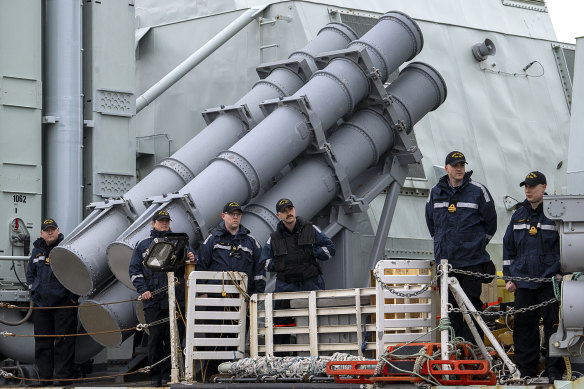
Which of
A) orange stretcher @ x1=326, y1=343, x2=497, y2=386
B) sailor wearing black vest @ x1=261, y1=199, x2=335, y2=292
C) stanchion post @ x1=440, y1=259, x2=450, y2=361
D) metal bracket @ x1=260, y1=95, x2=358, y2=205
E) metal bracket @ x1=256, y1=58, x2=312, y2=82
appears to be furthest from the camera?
metal bracket @ x1=256, y1=58, x2=312, y2=82

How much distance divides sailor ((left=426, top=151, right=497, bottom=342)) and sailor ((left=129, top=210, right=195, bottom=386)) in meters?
2.76

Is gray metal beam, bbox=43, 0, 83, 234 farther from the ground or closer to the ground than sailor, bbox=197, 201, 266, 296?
farther from the ground

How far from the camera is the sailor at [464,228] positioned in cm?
970

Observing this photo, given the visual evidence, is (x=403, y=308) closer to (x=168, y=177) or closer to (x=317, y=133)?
(x=317, y=133)

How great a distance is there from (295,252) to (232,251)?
2.23 feet

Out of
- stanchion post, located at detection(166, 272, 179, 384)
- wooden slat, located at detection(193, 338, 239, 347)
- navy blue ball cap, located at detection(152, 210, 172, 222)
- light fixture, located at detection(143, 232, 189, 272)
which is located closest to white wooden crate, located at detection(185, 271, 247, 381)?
wooden slat, located at detection(193, 338, 239, 347)

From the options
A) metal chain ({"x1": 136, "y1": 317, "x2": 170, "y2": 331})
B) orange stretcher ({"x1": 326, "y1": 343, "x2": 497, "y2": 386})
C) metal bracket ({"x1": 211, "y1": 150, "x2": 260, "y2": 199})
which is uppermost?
metal bracket ({"x1": 211, "y1": 150, "x2": 260, "y2": 199})

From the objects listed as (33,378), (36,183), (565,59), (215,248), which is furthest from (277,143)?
(565,59)

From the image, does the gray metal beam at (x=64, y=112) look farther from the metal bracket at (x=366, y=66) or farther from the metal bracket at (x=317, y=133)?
the metal bracket at (x=366, y=66)

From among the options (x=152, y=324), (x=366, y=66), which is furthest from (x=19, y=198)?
(x=366, y=66)

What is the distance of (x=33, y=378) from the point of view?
41.3 feet

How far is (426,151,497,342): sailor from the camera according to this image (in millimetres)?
9695

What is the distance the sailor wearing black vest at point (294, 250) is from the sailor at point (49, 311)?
2.63 meters

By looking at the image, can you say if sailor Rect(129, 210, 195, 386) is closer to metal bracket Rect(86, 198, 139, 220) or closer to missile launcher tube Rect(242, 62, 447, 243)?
metal bracket Rect(86, 198, 139, 220)
